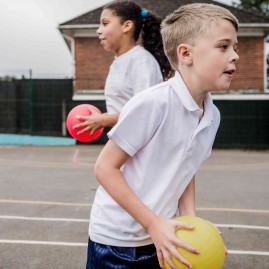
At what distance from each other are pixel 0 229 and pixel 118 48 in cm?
330

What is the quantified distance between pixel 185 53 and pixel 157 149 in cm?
41

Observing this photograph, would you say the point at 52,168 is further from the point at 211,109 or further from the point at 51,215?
the point at 211,109

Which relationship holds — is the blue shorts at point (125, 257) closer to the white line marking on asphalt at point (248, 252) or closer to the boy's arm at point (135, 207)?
the boy's arm at point (135, 207)

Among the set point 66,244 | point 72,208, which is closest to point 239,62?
point 72,208

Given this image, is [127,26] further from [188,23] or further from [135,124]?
[135,124]

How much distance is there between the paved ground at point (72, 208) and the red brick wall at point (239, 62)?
7656 mm

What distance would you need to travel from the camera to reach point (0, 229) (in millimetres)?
6230

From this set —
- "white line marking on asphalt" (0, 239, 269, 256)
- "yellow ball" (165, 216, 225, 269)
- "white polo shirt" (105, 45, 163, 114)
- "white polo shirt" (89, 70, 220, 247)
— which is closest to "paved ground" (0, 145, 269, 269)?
"white line marking on asphalt" (0, 239, 269, 256)

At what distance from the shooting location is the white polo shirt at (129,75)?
3.66 meters

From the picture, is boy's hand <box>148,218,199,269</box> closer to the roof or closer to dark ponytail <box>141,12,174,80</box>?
dark ponytail <box>141,12,174,80</box>

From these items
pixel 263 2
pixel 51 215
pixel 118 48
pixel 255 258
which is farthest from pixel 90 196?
pixel 263 2

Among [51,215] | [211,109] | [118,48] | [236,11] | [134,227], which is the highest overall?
[236,11]

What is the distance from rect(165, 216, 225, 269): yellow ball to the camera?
2018 millimetres

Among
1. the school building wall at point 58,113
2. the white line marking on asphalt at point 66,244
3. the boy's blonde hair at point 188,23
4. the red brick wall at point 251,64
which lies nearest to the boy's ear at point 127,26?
the boy's blonde hair at point 188,23
